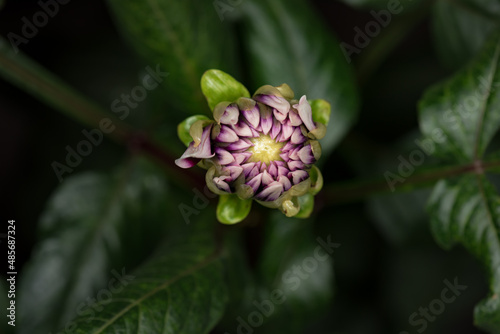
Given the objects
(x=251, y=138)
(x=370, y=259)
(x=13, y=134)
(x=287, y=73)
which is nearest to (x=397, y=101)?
(x=370, y=259)

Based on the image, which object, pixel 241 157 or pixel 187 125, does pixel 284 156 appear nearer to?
pixel 241 157

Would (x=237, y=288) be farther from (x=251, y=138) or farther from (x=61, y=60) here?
(x=61, y=60)

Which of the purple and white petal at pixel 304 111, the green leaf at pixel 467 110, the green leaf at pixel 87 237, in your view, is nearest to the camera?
the purple and white petal at pixel 304 111

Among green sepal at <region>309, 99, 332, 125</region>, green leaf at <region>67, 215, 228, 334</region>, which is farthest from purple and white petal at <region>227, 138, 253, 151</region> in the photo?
green leaf at <region>67, 215, 228, 334</region>

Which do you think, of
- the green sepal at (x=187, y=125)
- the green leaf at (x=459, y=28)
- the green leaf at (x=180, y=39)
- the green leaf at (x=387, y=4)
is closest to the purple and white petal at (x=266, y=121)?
the green sepal at (x=187, y=125)

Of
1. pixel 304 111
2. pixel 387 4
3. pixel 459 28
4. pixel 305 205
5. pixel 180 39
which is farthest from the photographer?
pixel 459 28

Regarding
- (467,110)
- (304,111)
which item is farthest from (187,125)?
(467,110)

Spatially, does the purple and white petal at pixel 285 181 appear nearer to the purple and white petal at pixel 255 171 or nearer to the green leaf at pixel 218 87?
the purple and white petal at pixel 255 171
